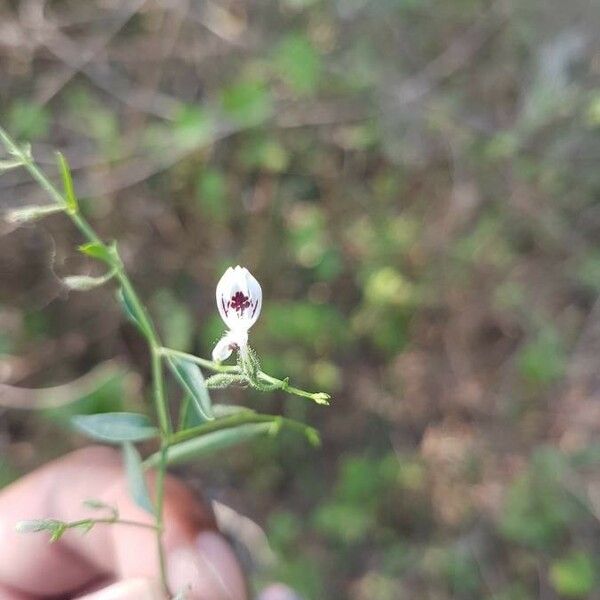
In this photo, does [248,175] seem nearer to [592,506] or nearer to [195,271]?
[195,271]

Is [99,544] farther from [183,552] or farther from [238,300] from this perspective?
[238,300]

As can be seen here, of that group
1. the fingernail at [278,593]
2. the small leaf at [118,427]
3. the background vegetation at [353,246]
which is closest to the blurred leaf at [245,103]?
the background vegetation at [353,246]

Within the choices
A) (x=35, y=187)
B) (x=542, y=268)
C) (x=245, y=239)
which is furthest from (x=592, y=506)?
(x=35, y=187)

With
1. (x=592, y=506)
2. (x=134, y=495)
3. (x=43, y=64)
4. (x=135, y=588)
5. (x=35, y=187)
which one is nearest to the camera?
(x=134, y=495)

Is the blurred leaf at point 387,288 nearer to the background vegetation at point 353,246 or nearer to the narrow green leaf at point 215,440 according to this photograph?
the background vegetation at point 353,246

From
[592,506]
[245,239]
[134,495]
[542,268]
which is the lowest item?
[592,506]

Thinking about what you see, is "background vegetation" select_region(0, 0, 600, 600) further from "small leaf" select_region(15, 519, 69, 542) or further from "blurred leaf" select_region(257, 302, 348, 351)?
"small leaf" select_region(15, 519, 69, 542)
